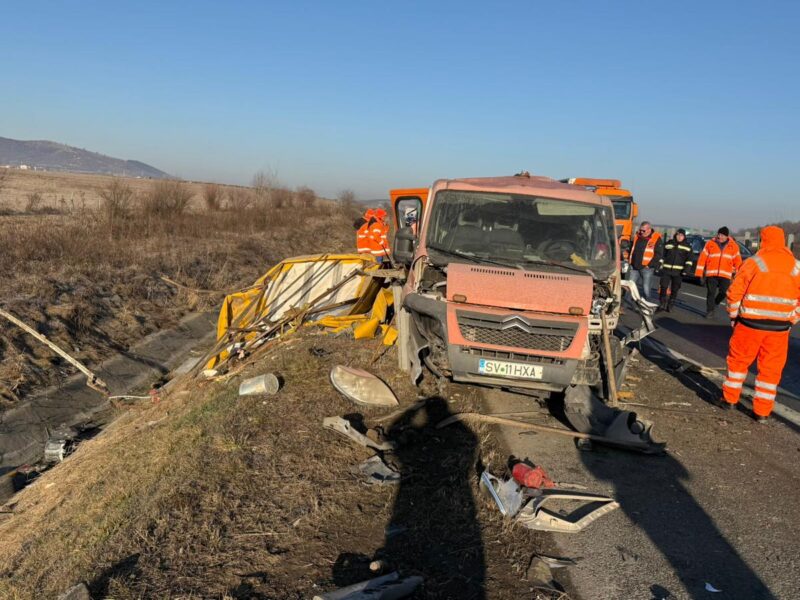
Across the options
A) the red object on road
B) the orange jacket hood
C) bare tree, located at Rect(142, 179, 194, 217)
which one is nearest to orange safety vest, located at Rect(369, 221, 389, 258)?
the orange jacket hood

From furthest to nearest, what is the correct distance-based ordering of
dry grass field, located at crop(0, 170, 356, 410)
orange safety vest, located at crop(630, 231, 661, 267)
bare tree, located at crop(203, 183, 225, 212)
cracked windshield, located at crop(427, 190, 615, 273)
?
bare tree, located at crop(203, 183, 225, 212) < orange safety vest, located at crop(630, 231, 661, 267) < dry grass field, located at crop(0, 170, 356, 410) < cracked windshield, located at crop(427, 190, 615, 273)

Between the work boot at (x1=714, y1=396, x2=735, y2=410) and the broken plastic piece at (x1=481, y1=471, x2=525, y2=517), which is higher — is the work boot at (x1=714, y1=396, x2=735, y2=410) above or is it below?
above

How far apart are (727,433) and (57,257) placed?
13.0m

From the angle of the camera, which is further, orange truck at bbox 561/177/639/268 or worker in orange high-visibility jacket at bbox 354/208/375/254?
orange truck at bbox 561/177/639/268

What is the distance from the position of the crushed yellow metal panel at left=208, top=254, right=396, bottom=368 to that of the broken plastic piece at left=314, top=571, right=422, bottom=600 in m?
4.37

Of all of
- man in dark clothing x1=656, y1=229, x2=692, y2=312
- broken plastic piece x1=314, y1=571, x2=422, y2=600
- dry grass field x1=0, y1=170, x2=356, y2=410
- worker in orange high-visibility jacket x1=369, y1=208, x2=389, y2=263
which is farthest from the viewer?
worker in orange high-visibility jacket x1=369, y1=208, x2=389, y2=263

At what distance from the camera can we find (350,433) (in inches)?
190

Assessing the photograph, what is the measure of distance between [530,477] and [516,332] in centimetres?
129

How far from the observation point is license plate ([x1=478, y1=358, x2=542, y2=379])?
4961 mm

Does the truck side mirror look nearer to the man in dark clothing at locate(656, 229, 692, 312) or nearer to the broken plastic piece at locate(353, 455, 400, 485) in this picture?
the broken plastic piece at locate(353, 455, 400, 485)

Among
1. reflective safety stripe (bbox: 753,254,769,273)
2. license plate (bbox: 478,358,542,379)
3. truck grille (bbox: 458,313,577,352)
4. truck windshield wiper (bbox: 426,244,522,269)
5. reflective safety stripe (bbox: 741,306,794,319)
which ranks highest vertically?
reflective safety stripe (bbox: 753,254,769,273)

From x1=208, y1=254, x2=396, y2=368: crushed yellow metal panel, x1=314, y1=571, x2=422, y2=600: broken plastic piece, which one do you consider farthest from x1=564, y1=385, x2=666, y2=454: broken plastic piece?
x1=208, y1=254, x2=396, y2=368: crushed yellow metal panel

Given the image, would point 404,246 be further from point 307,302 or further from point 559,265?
point 307,302

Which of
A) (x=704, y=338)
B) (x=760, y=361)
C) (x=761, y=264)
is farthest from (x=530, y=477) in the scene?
(x=704, y=338)
